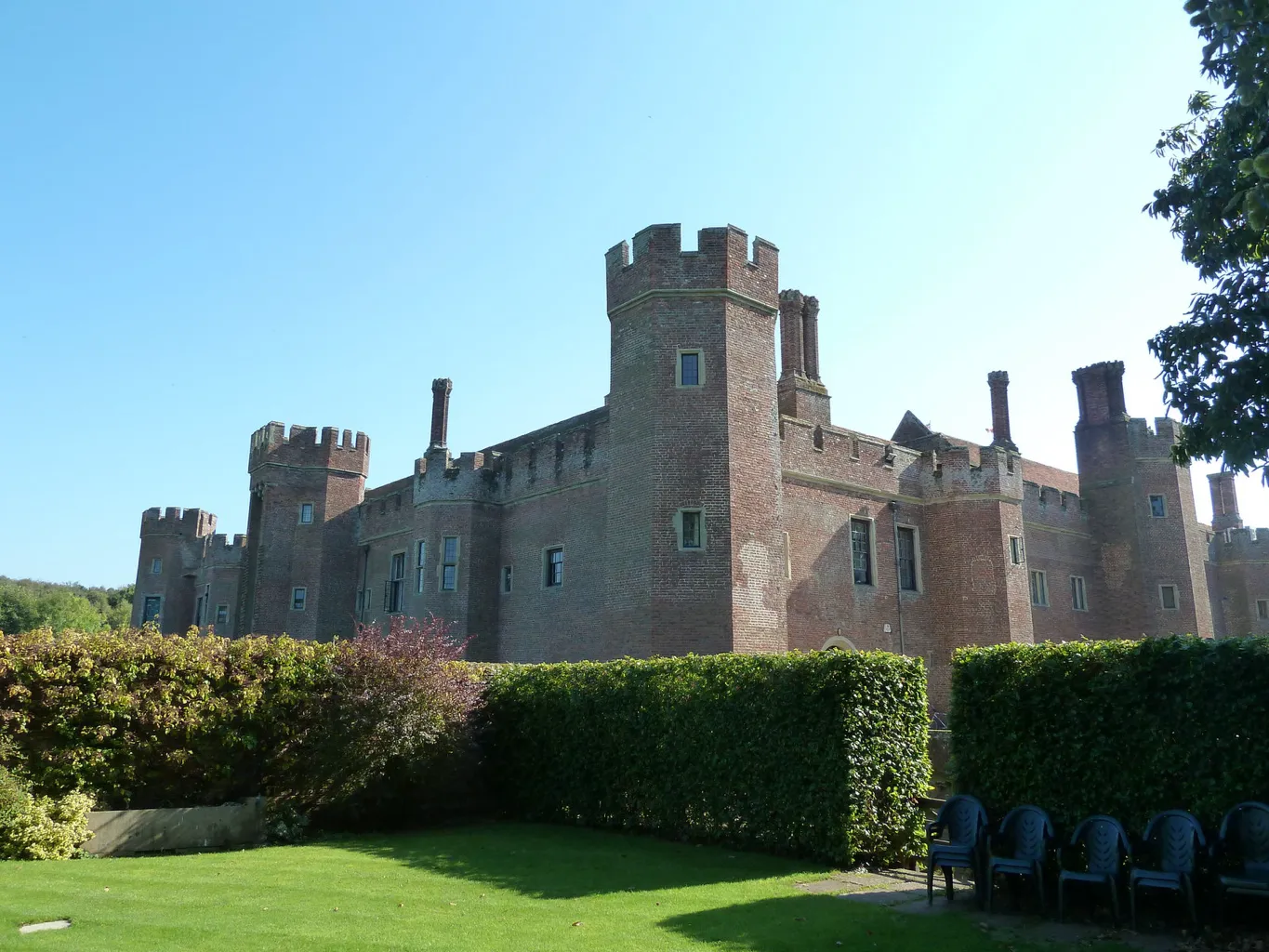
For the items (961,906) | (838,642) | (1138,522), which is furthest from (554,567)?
(1138,522)

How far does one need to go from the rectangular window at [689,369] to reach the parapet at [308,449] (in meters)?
20.2

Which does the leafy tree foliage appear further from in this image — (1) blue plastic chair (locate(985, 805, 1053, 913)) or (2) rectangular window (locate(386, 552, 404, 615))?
(2) rectangular window (locate(386, 552, 404, 615))

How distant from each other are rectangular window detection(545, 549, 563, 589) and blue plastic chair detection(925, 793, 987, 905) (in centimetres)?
1627

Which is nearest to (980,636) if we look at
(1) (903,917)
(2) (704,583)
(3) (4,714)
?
(2) (704,583)

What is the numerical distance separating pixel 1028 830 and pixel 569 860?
5.43 meters

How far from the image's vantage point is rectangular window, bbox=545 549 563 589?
25.8 m

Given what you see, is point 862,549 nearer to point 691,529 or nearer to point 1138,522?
point 691,529

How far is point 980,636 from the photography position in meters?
26.6

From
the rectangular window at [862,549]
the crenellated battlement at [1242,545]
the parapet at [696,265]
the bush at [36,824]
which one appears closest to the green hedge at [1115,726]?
the bush at [36,824]

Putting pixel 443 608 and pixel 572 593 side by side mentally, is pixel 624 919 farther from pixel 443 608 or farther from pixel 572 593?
pixel 443 608

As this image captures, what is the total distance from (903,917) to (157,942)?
20.7ft

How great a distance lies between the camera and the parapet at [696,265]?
2200 centimetres

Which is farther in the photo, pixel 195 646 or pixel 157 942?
pixel 195 646

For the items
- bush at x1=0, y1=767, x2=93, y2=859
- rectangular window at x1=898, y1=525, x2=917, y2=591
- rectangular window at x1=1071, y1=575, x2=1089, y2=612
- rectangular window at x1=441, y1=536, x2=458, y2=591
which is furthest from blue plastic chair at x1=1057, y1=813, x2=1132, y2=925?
rectangular window at x1=1071, y1=575, x2=1089, y2=612
